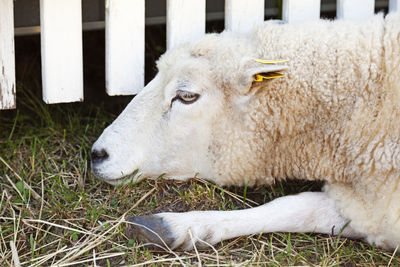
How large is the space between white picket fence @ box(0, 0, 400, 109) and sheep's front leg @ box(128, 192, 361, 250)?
88cm

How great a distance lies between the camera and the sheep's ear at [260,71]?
300 centimetres

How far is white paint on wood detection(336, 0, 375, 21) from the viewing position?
380cm

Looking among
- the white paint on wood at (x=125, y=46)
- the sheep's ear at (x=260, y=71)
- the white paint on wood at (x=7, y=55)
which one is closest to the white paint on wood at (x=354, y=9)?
the sheep's ear at (x=260, y=71)

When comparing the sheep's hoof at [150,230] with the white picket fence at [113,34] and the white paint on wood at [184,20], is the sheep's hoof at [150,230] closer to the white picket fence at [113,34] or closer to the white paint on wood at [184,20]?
the white picket fence at [113,34]

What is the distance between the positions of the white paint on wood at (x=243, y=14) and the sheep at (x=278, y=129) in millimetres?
338

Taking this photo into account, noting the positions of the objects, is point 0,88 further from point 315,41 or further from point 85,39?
point 85,39

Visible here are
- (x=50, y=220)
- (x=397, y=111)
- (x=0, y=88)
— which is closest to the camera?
(x=397, y=111)

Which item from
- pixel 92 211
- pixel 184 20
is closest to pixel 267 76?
pixel 184 20

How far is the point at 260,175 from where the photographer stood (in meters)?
3.22

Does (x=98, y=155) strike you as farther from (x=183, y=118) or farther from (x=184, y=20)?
(x=184, y=20)

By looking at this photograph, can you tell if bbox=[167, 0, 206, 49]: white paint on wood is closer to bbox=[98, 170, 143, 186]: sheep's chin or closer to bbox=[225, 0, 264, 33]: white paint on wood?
bbox=[225, 0, 264, 33]: white paint on wood

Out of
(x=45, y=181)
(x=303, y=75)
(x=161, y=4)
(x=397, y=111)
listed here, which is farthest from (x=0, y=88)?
(x=397, y=111)

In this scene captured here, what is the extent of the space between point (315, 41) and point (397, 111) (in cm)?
48

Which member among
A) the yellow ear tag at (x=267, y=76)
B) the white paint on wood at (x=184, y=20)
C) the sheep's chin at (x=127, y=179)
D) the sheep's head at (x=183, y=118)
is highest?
the white paint on wood at (x=184, y=20)
